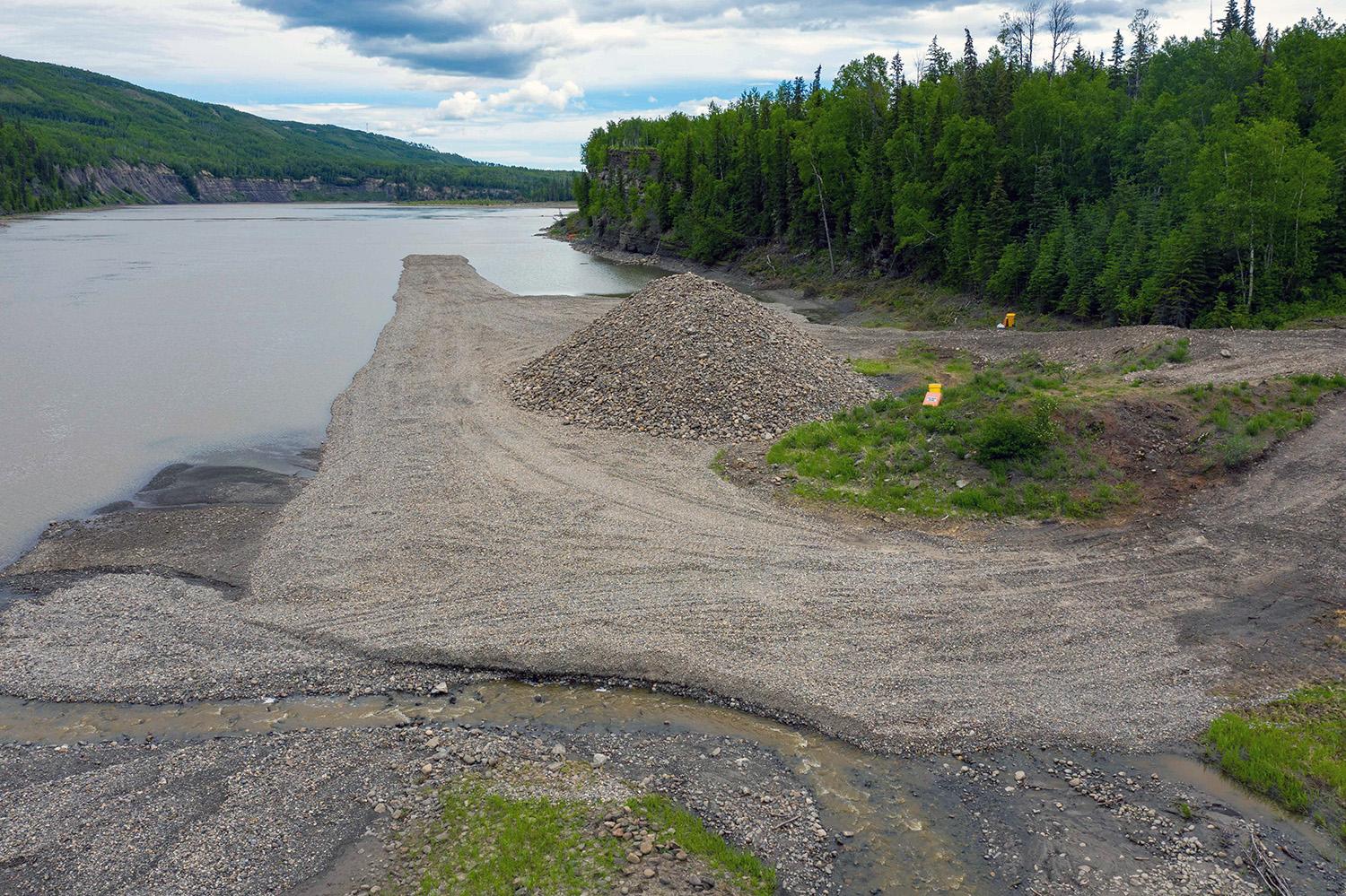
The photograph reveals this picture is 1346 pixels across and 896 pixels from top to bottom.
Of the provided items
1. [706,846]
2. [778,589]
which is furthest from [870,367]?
[706,846]

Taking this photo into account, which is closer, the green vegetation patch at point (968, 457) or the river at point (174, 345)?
the green vegetation patch at point (968, 457)

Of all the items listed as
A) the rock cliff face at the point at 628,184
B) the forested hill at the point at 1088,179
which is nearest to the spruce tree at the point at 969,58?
the forested hill at the point at 1088,179

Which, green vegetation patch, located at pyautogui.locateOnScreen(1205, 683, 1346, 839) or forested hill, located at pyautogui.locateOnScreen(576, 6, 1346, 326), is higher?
forested hill, located at pyautogui.locateOnScreen(576, 6, 1346, 326)

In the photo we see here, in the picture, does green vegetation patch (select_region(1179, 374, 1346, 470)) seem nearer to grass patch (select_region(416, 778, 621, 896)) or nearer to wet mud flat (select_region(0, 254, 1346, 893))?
wet mud flat (select_region(0, 254, 1346, 893))

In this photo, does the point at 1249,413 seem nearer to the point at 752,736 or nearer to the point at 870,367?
the point at 870,367

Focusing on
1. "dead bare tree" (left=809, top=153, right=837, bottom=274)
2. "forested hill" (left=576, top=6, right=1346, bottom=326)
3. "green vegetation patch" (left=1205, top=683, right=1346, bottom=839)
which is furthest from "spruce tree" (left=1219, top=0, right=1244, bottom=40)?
"green vegetation patch" (left=1205, top=683, right=1346, bottom=839)

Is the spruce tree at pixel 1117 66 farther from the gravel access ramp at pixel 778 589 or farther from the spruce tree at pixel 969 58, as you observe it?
the gravel access ramp at pixel 778 589

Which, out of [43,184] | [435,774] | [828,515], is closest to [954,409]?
[828,515]
